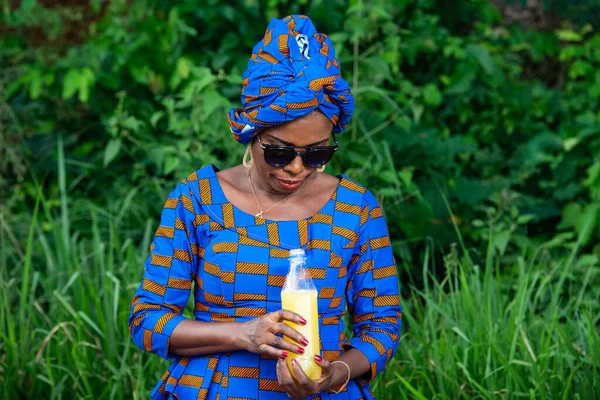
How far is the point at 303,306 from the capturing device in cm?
218

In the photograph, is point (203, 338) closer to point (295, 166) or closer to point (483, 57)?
point (295, 166)

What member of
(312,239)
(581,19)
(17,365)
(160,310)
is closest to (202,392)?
(160,310)

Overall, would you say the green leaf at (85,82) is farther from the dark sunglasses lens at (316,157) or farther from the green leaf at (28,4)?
the dark sunglasses lens at (316,157)

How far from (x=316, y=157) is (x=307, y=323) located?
→ 0.45m

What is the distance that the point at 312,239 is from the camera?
2.46 metres

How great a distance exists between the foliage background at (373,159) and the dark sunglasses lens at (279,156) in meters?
1.33

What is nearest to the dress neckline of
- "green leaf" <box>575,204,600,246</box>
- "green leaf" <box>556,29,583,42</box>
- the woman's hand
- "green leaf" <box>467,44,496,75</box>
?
the woman's hand

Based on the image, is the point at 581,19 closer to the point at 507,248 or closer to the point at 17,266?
the point at 507,248

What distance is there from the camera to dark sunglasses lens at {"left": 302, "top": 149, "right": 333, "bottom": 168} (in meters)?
2.38

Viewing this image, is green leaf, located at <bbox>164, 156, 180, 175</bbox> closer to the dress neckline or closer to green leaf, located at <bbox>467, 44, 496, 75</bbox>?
the dress neckline

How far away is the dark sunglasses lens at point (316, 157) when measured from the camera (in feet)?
7.80

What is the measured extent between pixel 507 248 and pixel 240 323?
288 centimetres

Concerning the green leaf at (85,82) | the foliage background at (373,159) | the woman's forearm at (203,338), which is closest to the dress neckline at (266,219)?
the woman's forearm at (203,338)

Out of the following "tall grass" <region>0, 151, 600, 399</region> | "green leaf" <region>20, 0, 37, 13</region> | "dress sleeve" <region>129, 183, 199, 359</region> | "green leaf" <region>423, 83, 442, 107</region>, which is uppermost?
"green leaf" <region>20, 0, 37, 13</region>
